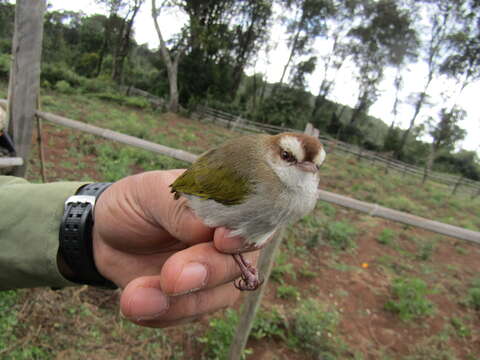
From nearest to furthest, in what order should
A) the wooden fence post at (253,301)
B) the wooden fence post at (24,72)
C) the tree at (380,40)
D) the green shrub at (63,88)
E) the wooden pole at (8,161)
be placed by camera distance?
the wooden fence post at (253,301)
the wooden pole at (8,161)
the wooden fence post at (24,72)
the green shrub at (63,88)
the tree at (380,40)

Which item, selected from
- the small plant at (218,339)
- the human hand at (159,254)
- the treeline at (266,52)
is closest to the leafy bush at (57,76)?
the treeline at (266,52)

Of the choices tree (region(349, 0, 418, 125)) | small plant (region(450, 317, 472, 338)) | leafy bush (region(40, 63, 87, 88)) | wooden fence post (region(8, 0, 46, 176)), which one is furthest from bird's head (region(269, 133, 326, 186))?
tree (region(349, 0, 418, 125))

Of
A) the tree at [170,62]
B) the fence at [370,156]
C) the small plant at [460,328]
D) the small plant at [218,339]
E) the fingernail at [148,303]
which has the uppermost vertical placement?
the tree at [170,62]

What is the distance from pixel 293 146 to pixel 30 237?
4.73 ft

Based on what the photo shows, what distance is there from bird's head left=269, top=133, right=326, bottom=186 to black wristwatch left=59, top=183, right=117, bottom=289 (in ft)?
3.32

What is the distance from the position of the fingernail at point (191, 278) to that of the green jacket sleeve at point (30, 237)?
0.77 meters

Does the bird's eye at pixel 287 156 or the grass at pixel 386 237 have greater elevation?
the bird's eye at pixel 287 156

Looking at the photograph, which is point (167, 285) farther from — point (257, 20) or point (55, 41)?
point (257, 20)

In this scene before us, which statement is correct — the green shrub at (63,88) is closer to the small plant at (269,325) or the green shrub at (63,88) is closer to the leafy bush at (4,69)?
the leafy bush at (4,69)

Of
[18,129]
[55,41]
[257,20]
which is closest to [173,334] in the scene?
[18,129]

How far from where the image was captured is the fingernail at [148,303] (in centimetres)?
122

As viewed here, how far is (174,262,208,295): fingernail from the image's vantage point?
119cm

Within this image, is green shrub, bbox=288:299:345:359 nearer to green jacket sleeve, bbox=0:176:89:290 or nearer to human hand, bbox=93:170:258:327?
human hand, bbox=93:170:258:327

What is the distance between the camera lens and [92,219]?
5.26 ft
